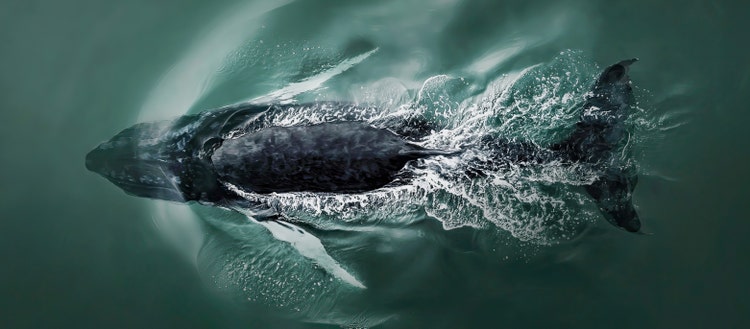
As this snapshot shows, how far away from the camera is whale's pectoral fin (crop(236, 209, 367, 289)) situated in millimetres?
3658

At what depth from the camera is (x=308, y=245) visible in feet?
12.3

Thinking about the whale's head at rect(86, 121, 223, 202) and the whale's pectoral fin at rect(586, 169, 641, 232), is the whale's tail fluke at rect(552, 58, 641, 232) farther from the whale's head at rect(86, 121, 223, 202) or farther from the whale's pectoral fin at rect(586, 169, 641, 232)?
the whale's head at rect(86, 121, 223, 202)

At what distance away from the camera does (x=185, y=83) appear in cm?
385

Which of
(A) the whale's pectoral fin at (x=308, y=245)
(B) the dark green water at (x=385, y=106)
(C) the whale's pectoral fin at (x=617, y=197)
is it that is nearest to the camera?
(C) the whale's pectoral fin at (x=617, y=197)

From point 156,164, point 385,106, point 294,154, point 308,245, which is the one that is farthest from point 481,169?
point 156,164

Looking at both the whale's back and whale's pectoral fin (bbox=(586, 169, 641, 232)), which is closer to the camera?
the whale's back

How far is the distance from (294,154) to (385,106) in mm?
827

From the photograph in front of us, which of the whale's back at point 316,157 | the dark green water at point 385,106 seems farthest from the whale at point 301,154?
the dark green water at point 385,106

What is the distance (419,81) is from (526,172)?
0.94 metres

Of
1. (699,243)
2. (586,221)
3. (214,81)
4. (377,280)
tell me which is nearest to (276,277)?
(377,280)

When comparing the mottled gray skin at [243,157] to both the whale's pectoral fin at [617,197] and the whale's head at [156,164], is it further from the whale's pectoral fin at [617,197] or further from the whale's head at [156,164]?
the whale's pectoral fin at [617,197]

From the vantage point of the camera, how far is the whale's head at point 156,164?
10.6 feet

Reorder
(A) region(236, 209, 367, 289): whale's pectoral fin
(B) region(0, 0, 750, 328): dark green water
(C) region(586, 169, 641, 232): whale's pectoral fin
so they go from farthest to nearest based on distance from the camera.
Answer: (A) region(236, 209, 367, 289): whale's pectoral fin < (B) region(0, 0, 750, 328): dark green water < (C) region(586, 169, 641, 232): whale's pectoral fin

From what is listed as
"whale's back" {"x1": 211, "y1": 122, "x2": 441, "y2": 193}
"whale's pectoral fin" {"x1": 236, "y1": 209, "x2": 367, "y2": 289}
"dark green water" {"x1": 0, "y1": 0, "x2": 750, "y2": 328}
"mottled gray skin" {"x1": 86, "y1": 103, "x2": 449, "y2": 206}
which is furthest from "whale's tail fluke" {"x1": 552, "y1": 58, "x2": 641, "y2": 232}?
"whale's pectoral fin" {"x1": 236, "y1": 209, "x2": 367, "y2": 289}
